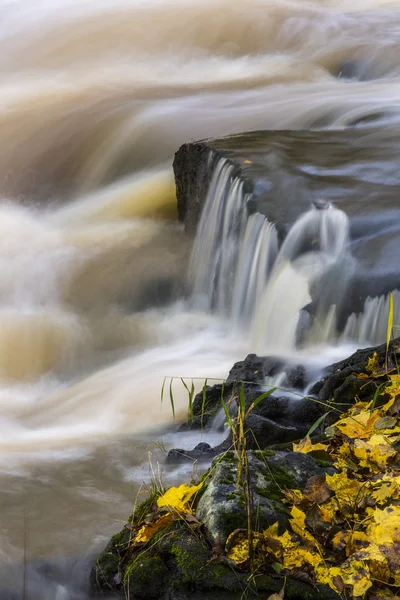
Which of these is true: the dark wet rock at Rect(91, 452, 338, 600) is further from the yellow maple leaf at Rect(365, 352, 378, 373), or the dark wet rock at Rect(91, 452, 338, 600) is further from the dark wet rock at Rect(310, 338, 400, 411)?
the yellow maple leaf at Rect(365, 352, 378, 373)

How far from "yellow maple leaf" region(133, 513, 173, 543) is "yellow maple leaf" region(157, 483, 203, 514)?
36 mm

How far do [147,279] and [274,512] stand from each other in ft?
20.3

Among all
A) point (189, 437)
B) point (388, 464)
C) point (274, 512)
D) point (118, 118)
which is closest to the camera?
point (274, 512)

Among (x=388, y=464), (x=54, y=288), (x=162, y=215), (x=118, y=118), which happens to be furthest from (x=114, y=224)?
(x=388, y=464)

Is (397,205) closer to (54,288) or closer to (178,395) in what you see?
(178,395)

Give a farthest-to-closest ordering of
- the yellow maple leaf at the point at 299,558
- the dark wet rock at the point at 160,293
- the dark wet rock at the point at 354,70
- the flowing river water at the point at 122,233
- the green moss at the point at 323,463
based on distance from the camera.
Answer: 1. the dark wet rock at the point at 354,70
2. the dark wet rock at the point at 160,293
3. the flowing river water at the point at 122,233
4. the green moss at the point at 323,463
5. the yellow maple leaf at the point at 299,558

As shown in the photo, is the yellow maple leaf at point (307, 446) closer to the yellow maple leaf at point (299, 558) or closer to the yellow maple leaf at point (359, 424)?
the yellow maple leaf at point (359, 424)

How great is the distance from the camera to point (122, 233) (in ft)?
32.0

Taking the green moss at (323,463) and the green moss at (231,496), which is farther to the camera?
the green moss at (323,463)

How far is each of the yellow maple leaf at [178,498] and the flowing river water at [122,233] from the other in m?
0.60

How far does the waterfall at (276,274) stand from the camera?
20.7 ft

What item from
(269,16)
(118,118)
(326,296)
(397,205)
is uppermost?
(269,16)

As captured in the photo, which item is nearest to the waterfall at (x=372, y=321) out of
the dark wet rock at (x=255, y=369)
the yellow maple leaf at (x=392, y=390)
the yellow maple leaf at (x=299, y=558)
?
the dark wet rock at (x=255, y=369)

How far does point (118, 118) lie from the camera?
1250 cm
